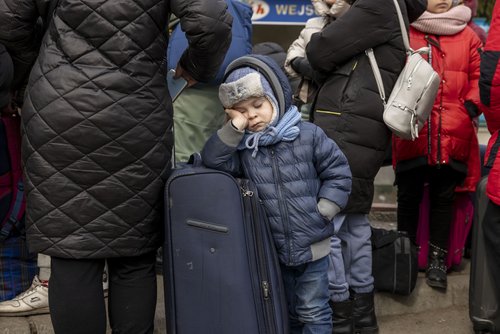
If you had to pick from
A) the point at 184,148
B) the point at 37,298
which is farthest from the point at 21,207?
the point at 184,148

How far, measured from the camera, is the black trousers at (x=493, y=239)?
337 centimetres

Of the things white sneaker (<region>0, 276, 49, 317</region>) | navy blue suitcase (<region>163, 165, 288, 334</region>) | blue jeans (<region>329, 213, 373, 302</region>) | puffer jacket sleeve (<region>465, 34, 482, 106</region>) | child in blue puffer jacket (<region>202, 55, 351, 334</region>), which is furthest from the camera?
puffer jacket sleeve (<region>465, 34, 482, 106</region>)

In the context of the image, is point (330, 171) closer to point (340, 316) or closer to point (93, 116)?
point (340, 316)

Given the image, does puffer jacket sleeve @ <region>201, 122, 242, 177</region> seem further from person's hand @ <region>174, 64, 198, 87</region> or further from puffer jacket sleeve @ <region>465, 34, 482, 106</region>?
puffer jacket sleeve @ <region>465, 34, 482, 106</region>

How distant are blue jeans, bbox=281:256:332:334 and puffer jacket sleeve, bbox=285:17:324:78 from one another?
1.24 meters

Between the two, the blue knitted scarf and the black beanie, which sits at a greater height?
the black beanie

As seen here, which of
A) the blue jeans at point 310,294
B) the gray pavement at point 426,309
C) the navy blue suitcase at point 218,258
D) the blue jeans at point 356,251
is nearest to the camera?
the navy blue suitcase at point 218,258

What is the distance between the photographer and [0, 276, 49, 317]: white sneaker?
3.32 m

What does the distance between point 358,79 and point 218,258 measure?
1185mm

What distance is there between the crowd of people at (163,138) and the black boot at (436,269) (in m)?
0.60

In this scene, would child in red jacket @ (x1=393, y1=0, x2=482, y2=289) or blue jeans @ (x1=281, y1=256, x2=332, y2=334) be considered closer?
blue jeans @ (x1=281, y1=256, x2=332, y2=334)

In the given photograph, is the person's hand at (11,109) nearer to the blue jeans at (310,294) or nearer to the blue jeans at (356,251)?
the blue jeans at (310,294)

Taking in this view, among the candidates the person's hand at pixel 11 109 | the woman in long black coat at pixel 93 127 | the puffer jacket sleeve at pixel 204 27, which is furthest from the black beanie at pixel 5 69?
the puffer jacket sleeve at pixel 204 27

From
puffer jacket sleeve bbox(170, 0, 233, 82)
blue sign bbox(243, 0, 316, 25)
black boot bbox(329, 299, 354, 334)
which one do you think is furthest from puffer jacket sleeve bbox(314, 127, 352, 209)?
blue sign bbox(243, 0, 316, 25)
